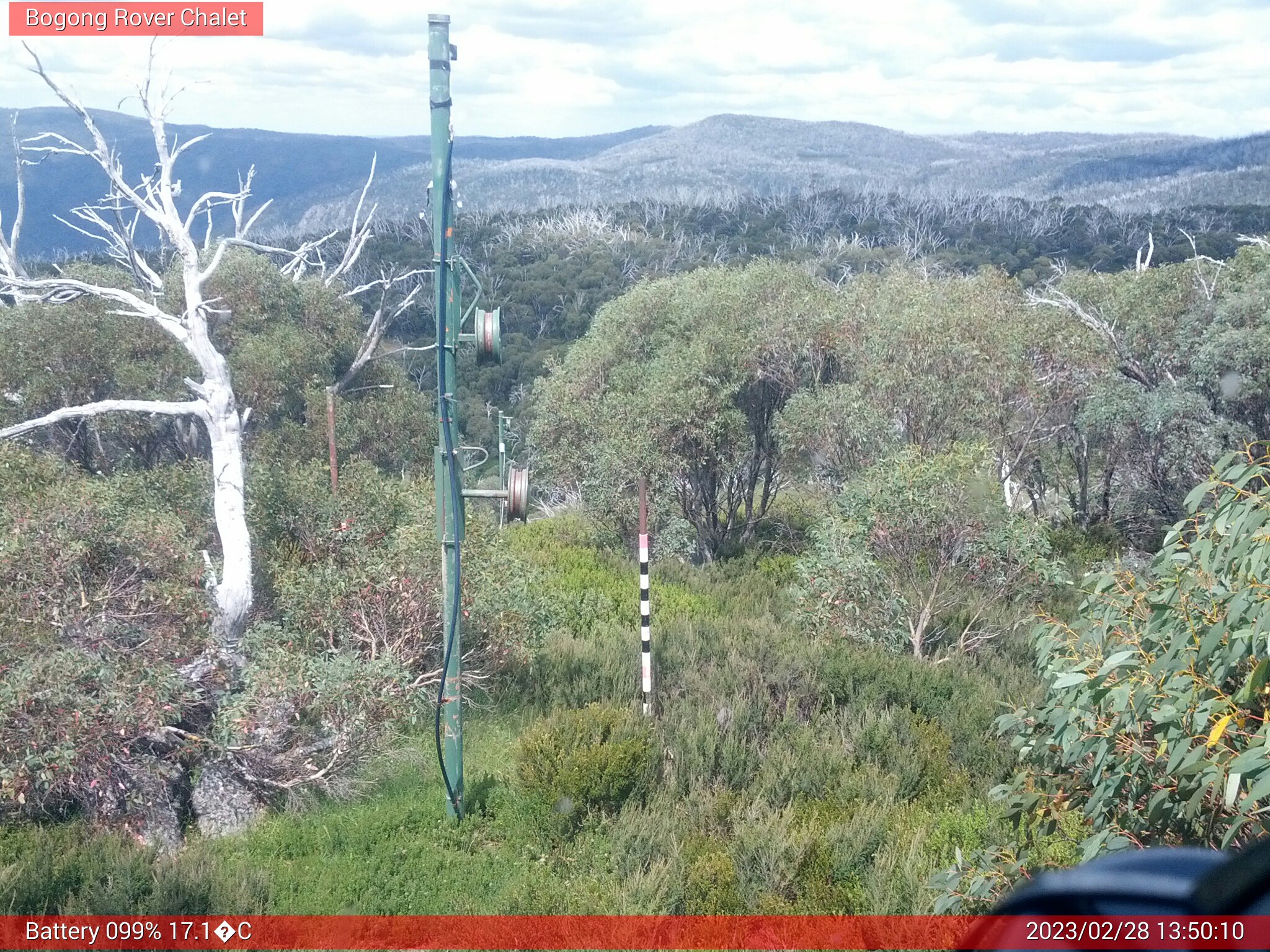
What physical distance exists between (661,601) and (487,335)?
7.75m

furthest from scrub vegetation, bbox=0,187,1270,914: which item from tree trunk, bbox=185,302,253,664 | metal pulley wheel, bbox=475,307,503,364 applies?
metal pulley wheel, bbox=475,307,503,364

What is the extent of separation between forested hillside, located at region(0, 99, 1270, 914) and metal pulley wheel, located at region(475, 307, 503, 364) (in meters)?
2.76

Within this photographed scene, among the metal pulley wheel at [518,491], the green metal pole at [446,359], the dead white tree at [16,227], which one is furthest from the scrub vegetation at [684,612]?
the metal pulley wheel at [518,491]

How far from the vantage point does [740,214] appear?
73.6 meters

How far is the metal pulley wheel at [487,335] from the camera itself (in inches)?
237

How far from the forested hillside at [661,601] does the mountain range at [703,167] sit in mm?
38101

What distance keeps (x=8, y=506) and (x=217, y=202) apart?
415 centimetres

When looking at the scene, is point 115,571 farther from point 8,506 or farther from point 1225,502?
point 1225,502

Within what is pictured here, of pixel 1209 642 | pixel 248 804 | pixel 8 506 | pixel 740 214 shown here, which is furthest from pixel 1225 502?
pixel 740 214

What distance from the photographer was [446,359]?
612 centimetres

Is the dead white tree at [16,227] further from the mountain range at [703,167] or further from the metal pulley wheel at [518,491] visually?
the mountain range at [703,167]

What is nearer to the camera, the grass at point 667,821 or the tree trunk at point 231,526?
the grass at point 667,821

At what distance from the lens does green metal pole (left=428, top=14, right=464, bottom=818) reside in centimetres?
590

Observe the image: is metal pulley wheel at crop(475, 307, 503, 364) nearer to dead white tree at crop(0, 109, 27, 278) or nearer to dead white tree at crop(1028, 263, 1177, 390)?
dead white tree at crop(0, 109, 27, 278)
